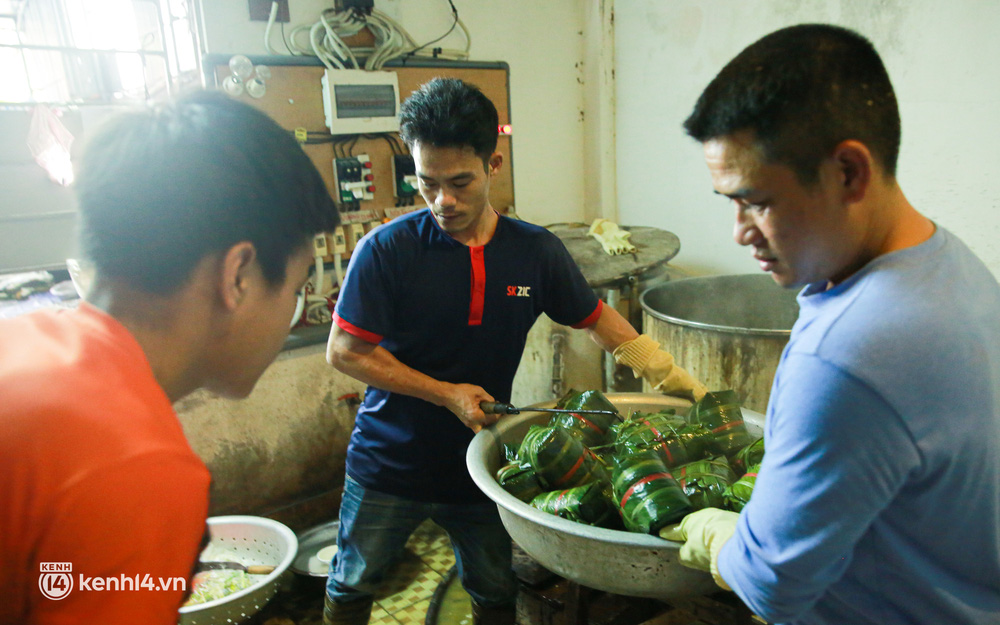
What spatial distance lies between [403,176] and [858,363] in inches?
113

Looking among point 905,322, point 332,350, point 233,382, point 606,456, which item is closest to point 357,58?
point 332,350

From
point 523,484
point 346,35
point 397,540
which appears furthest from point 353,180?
point 523,484

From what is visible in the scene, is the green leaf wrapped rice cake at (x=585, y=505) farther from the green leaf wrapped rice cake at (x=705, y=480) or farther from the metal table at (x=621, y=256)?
the metal table at (x=621, y=256)

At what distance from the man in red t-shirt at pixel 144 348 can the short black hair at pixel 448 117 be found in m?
0.90

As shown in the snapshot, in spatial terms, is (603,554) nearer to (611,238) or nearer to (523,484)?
(523,484)

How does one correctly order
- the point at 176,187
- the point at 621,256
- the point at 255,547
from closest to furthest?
1. the point at 176,187
2. the point at 255,547
3. the point at 621,256

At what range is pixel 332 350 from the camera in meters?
1.81

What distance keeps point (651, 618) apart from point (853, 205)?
1448 mm

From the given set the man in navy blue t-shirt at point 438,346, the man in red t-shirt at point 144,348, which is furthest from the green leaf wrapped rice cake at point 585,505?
the man in red t-shirt at point 144,348

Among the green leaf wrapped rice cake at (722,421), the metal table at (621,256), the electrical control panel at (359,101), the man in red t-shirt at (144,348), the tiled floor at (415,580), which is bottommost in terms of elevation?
the tiled floor at (415,580)

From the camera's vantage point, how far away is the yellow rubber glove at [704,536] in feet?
3.43

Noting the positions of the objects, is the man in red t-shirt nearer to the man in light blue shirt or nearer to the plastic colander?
the man in light blue shirt

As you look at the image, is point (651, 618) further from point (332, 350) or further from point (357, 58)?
point (357, 58)

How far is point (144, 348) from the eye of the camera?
769mm
